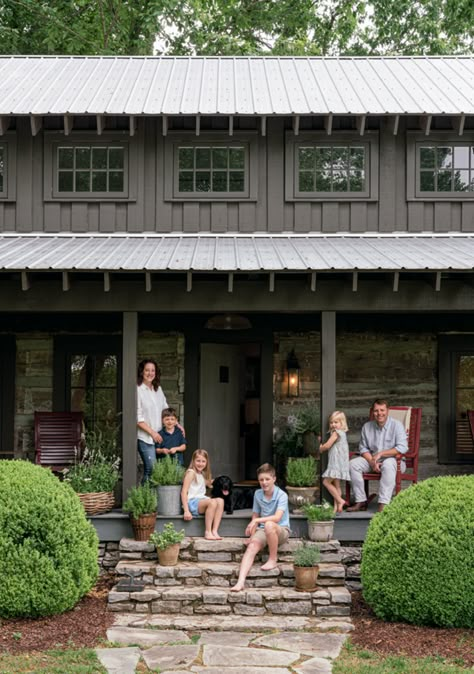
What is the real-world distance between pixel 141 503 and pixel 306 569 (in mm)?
1645

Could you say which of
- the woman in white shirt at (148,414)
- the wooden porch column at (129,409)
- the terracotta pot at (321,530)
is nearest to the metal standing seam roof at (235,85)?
the wooden porch column at (129,409)

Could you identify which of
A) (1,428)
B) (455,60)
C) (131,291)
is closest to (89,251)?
(131,291)

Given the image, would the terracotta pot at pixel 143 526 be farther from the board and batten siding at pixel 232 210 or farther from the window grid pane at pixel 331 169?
the window grid pane at pixel 331 169

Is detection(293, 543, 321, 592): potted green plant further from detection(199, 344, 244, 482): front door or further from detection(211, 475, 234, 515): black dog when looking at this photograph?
detection(199, 344, 244, 482): front door

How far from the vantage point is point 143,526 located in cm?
802

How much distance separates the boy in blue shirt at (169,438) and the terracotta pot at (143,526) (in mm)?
868

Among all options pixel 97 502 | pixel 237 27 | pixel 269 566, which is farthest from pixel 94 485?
pixel 237 27

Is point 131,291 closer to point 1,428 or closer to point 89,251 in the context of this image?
point 89,251

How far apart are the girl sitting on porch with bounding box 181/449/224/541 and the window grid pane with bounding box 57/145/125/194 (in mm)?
3630

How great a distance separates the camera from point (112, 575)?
27.0ft

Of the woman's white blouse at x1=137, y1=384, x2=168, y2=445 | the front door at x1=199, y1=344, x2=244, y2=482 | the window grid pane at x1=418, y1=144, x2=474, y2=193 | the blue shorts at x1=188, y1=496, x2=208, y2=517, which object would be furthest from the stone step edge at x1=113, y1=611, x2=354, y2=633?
the window grid pane at x1=418, y1=144, x2=474, y2=193

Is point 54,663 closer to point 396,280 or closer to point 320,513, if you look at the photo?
point 320,513

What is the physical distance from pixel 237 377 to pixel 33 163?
13.2ft

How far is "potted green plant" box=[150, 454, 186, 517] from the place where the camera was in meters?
8.23
